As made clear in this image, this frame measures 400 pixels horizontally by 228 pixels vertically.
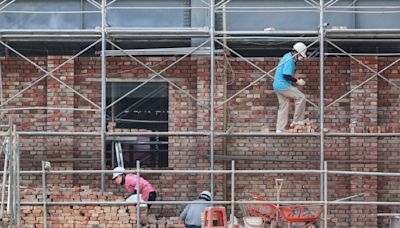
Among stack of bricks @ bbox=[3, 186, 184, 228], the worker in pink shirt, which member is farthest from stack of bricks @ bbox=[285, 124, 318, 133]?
stack of bricks @ bbox=[3, 186, 184, 228]

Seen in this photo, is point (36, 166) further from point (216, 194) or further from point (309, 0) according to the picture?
point (309, 0)

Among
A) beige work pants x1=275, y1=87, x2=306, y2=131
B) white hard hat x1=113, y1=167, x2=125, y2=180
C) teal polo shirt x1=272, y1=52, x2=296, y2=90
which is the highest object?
teal polo shirt x1=272, y1=52, x2=296, y2=90

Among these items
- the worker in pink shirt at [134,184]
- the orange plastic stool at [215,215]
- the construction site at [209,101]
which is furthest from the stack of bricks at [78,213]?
the orange plastic stool at [215,215]

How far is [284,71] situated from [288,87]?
28 centimetres

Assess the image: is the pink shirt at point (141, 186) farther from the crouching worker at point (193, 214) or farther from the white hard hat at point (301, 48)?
the white hard hat at point (301, 48)

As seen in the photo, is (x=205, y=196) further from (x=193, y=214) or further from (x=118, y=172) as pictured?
(x=118, y=172)

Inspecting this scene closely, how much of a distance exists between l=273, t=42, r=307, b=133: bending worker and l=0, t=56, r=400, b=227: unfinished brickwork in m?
0.47

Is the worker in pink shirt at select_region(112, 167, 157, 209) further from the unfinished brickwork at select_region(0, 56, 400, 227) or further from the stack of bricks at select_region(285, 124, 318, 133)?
the stack of bricks at select_region(285, 124, 318, 133)

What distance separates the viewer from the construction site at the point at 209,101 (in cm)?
1844

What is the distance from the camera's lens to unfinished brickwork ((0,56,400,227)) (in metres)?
18.6

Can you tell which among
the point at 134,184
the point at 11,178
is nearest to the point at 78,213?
the point at 134,184

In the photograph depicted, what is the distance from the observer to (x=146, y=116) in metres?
19.1

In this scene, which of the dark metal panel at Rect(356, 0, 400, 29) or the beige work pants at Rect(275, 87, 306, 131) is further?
the dark metal panel at Rect(356, 0, 400, 29)

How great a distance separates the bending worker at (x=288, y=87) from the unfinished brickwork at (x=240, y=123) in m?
0.47
